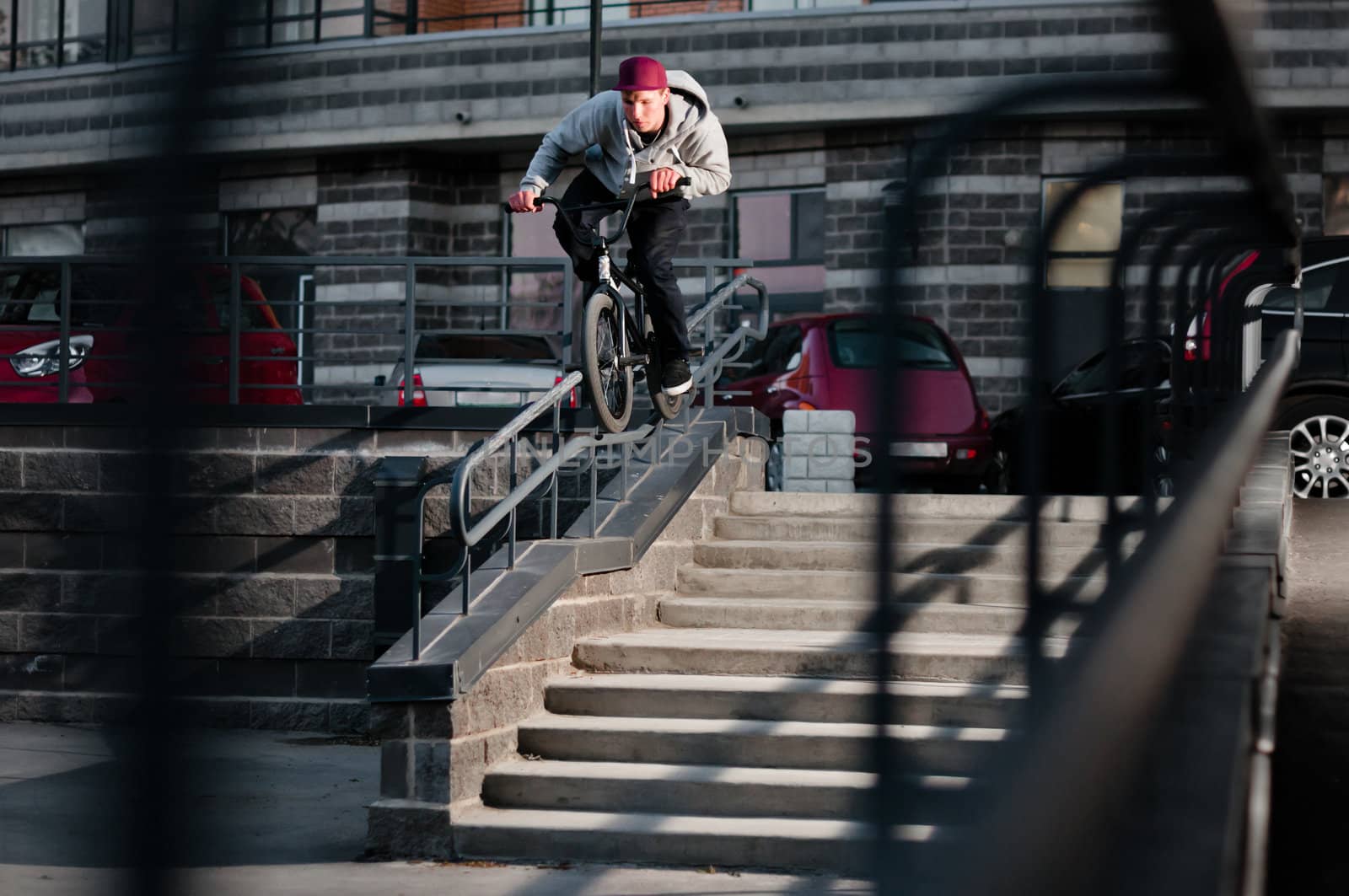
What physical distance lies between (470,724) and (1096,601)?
577cm

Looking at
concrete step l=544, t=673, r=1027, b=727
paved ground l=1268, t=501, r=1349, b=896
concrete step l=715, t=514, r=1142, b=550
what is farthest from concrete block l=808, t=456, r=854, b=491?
concrete step l=715, t=514, r=1142, b=550

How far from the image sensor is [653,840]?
22.2ft

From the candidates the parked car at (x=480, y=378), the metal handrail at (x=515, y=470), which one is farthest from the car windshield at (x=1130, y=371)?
the parked car at (x=480, y=378)

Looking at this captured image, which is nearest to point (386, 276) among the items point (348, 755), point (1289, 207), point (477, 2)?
point (477, 2)

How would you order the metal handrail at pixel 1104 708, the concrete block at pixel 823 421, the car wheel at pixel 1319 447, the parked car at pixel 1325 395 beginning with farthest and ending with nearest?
the concrete block at pixel 823 421
the car wheel at pixel 1319 447
the parked car at pixel 1325 395
the metal handrail at pixel 1104 708

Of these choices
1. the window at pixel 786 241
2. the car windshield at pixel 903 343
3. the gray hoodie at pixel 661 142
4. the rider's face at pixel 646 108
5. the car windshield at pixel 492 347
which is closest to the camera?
the car windshield at pixel 903 343

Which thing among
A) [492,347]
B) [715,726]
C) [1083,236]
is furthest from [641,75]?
[492,347]

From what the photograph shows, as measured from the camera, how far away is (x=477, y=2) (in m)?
22.2

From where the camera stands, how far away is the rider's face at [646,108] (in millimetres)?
7734

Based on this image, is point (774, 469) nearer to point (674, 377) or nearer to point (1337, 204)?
point (674, 377)

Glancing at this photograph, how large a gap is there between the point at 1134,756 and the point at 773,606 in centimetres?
778

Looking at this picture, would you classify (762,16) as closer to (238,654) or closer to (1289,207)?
(1289,207)

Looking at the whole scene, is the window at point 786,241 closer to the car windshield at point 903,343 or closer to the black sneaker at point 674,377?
the black sneaker at point 674,377

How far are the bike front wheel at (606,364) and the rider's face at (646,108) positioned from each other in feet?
2.90
